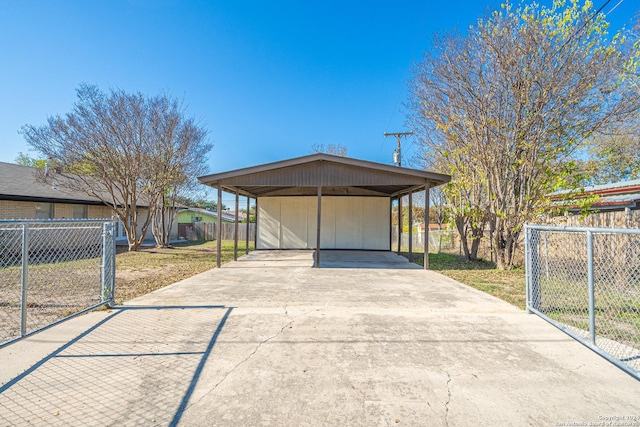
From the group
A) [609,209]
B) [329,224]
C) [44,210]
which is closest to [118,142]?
[44,210]

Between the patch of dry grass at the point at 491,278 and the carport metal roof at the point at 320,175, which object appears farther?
the carport metal roof at the point at 320,175

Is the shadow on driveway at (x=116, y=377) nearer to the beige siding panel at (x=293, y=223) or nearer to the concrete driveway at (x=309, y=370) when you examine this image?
the concrete driveway at (x=309, y=370)

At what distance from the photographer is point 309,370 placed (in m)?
2.63

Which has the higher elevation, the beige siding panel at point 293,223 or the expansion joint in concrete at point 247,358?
the beige siding panel at point 293,223

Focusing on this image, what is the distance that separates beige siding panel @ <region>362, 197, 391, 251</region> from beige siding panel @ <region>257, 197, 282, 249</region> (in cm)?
390

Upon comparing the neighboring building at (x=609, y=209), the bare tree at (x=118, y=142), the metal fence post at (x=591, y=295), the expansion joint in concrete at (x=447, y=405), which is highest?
the bare tree at (x=118, y=142)

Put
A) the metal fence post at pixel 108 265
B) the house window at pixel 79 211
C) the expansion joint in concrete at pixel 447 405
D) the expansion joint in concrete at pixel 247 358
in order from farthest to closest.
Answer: the house window at pixel 79 211 < the metal fence post at pixel 108 265 < the expansion joint in concrete at pixel 247 358 < the expansion joint in concrete at pixel 447 405

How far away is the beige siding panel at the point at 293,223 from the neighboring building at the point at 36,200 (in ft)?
24.7

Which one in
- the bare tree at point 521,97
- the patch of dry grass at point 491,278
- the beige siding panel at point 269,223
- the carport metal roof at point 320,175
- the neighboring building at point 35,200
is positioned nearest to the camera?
the patch of dry grass at point 491,278

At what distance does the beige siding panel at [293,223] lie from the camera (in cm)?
1321

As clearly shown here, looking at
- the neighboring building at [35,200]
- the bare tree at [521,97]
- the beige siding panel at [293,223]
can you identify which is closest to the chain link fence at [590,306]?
the bare tree at [521,97]

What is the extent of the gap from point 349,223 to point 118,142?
9792mm

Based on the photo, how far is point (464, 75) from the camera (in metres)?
8.16

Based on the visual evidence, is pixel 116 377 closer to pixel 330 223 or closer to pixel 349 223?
pixel 330 223
